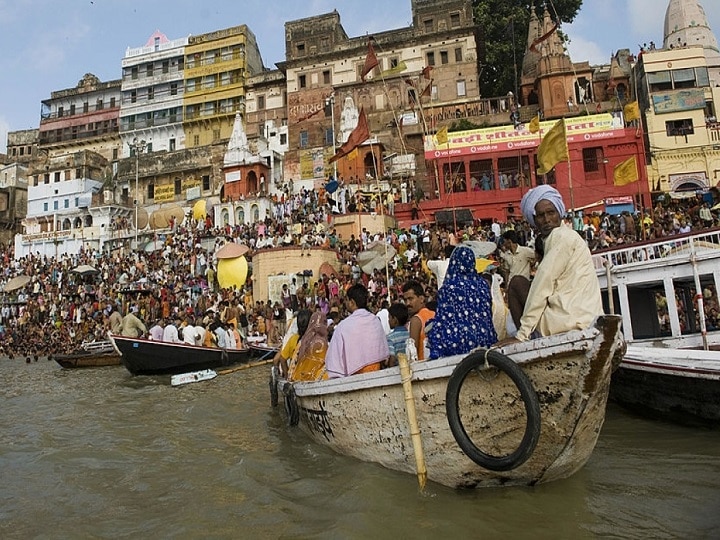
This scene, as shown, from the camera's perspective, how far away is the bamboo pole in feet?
15.2

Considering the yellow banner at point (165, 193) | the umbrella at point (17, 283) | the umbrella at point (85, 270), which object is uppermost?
the yellow banner at point (165, 193)

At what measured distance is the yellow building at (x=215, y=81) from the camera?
50.0m

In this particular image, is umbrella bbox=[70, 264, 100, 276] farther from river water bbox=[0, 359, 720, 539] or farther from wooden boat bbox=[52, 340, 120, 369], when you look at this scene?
river water bbox=[0, 359, 720, 539]

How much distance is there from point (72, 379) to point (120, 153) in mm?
43966

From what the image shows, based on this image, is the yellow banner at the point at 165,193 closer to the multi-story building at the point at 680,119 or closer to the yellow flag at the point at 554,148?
the multi-story building at the point at 680,119

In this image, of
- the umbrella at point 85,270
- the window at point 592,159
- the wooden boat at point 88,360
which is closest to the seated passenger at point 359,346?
the wooden boat at point 88,360

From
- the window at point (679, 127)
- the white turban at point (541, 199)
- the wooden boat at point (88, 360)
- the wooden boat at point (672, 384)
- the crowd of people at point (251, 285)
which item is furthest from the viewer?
the window at point (679, 127)

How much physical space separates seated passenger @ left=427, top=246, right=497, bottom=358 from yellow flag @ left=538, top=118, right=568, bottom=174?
11.4 m

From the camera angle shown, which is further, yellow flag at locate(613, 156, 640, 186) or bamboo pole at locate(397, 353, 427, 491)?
yellow flag at locate(613, 156, 640, 186)

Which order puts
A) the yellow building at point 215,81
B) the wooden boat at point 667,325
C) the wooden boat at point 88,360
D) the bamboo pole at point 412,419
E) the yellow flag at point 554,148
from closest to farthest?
1. the bamboo pole at point 412,419
2. the wooden boat at point 667,325
3. the yellow flag at point 554,148
4. the wooden boat at point 88,360
5. the yellow building at point 215,81

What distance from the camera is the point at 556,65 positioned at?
111 feet

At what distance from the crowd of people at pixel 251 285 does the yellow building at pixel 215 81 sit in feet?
56.4

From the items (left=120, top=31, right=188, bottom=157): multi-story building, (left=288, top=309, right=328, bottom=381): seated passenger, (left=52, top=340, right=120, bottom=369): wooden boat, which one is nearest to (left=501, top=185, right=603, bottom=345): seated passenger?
(left=288, top=309, right=328, bottom=381): seated passenger

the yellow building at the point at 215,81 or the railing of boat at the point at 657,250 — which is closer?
the railing of boat at the point at 657,250
